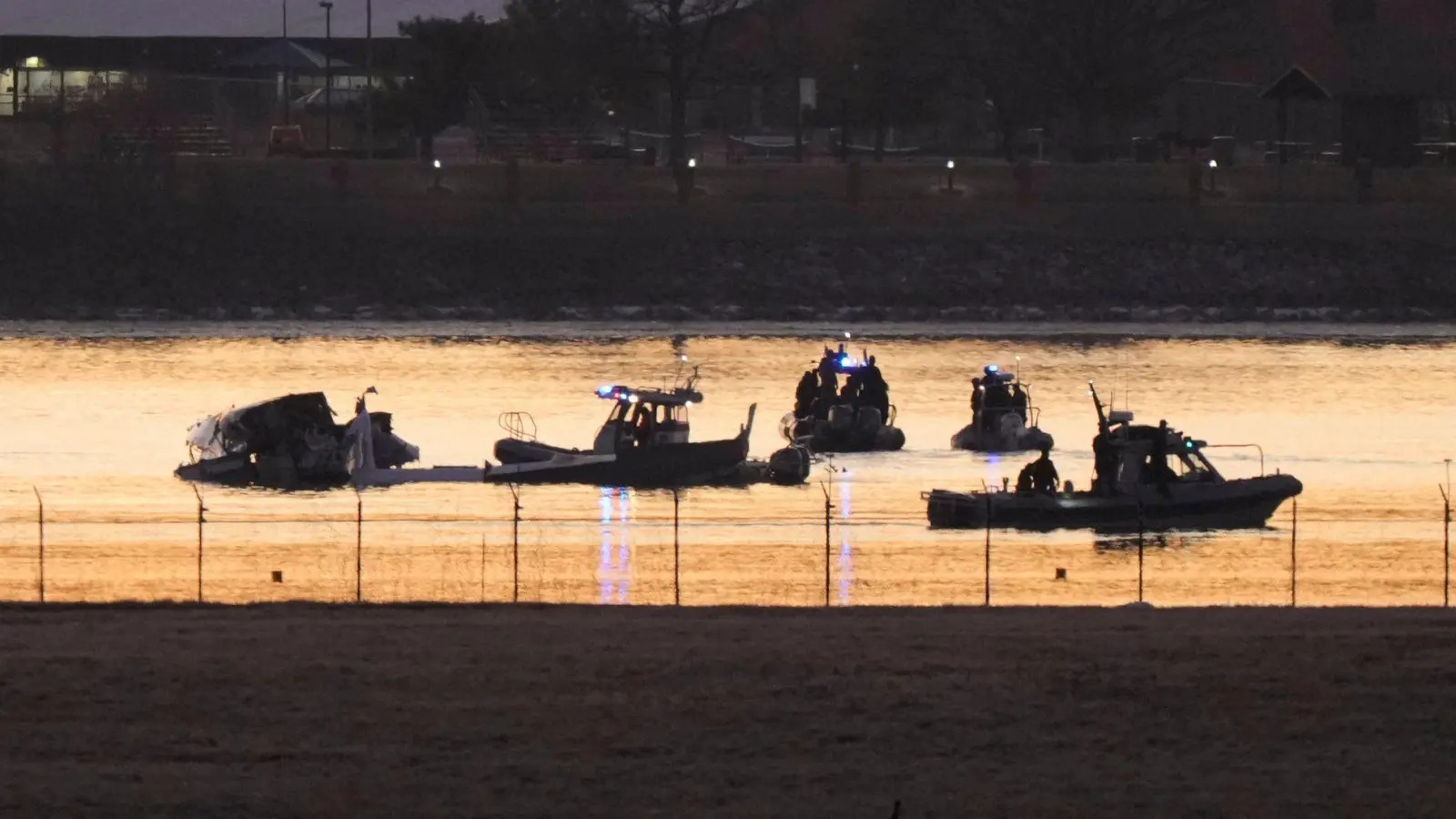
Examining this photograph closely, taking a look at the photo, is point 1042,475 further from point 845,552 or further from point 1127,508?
point 845,552

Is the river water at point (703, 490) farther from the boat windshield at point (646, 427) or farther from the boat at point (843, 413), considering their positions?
the boat windshield at point (646, 427)

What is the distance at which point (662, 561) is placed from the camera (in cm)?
2672

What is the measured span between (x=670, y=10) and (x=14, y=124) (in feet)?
76.5

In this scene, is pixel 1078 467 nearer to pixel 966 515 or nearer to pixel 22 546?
pixel 966 515

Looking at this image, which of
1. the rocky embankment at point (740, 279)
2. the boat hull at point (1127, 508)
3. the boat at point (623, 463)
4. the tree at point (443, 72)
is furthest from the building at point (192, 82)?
the boat hull at point (1127, 508)

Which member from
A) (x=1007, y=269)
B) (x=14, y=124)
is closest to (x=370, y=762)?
(x=1007, y=269)

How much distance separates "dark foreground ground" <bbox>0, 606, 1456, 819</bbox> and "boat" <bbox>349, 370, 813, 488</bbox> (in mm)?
13775

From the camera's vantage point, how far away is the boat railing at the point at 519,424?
39.2m

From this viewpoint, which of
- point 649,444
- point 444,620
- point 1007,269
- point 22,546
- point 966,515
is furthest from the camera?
point 1007,269

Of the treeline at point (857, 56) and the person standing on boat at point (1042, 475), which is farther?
the treeline at point (857, 56)

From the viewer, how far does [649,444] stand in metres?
35.2

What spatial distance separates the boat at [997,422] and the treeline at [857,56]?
4009cm

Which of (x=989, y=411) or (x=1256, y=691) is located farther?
(x=989, y=411)

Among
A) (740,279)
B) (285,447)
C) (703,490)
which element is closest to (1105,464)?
(703,490)
